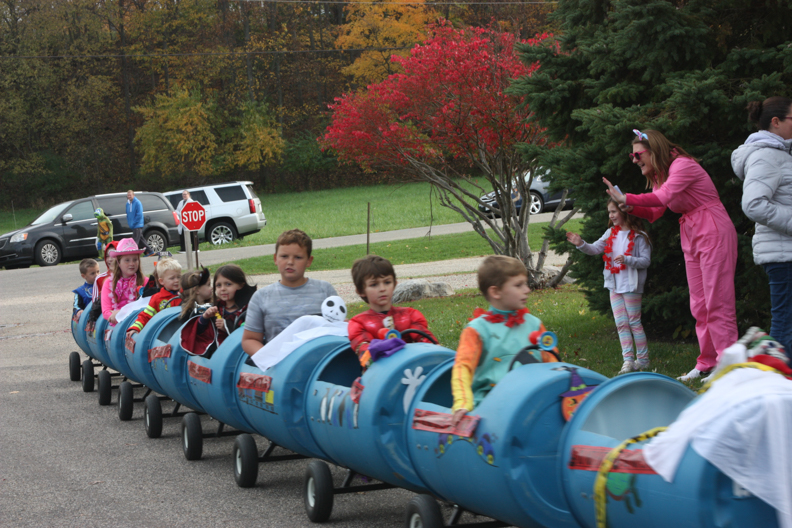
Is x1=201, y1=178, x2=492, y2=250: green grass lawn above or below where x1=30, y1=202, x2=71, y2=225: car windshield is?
below

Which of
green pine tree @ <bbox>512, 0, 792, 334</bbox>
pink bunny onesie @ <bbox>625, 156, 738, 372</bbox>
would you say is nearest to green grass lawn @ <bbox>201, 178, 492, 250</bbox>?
green pine tree @ <bbox>512, 0, 792, 334</bbox>

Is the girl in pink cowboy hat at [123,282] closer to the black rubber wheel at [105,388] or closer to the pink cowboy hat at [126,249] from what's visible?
the pink cowboy hat at [126,249]

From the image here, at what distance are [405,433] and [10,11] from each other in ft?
174

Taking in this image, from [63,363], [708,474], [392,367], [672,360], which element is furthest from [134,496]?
[63,363]

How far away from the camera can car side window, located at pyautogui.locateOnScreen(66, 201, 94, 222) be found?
24906 mm

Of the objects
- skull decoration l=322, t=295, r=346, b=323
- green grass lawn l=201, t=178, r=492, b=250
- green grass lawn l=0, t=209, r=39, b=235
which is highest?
skull decoration l=322, t=295, r=346, b=323

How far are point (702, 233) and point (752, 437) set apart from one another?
12.5ft

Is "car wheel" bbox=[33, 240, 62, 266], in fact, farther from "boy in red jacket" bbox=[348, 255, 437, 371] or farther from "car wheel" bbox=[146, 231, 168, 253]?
"boy in red jacket" bbox=[348, 255, 437, 371]

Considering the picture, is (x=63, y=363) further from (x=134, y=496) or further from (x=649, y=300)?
(x=649, y=300)

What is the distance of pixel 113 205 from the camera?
82.8 feet

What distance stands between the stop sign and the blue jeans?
448 inches

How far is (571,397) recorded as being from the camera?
3279mm

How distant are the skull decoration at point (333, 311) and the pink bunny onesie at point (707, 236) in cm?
222

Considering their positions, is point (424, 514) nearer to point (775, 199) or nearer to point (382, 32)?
point (775, 199)
